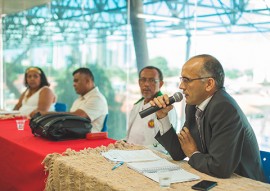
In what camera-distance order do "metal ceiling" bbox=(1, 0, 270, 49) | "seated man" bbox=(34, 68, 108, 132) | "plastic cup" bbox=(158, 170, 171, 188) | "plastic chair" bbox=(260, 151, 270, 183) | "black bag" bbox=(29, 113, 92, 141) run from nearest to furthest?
"plastic cup" bbox=(158, 170, 171, 188), "plastic chair" bbox=(260, 151, 270, 183), "black bag" bbox=(29, 113, 92, 141), "seated man" bbox=(34, 68, 108, 132), "metal ceiling" bbox=(1, 0, 270, 49)

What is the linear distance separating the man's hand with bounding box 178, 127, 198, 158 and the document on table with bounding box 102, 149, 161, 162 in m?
0.15

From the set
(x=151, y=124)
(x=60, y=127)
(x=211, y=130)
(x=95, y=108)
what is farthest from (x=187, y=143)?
(x=95, y=108)

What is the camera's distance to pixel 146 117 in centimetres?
294

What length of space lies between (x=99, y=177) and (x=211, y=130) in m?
0.64

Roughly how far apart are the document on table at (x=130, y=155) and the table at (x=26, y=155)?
259 millimetres

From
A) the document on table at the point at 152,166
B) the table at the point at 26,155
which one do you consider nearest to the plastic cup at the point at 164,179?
the document on table at the point at 152,166

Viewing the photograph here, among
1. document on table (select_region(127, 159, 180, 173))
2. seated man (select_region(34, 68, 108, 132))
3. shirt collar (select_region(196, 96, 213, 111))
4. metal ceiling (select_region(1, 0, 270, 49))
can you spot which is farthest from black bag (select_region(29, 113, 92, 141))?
metal ceiling (select_region(1, 0, 270, 49))

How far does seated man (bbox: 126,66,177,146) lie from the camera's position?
290cm

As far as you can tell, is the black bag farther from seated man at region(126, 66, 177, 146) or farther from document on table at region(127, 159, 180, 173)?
document on table at region(127, 159, 180, 173)

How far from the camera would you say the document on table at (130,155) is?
6.05 feet

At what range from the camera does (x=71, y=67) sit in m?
6.57

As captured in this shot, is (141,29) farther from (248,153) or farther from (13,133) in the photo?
(248,153)

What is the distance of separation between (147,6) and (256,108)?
2.18 meters

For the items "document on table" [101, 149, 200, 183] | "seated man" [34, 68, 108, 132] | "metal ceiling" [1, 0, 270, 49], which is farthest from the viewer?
"metal ceiling" [1, 0, 270, 49]
